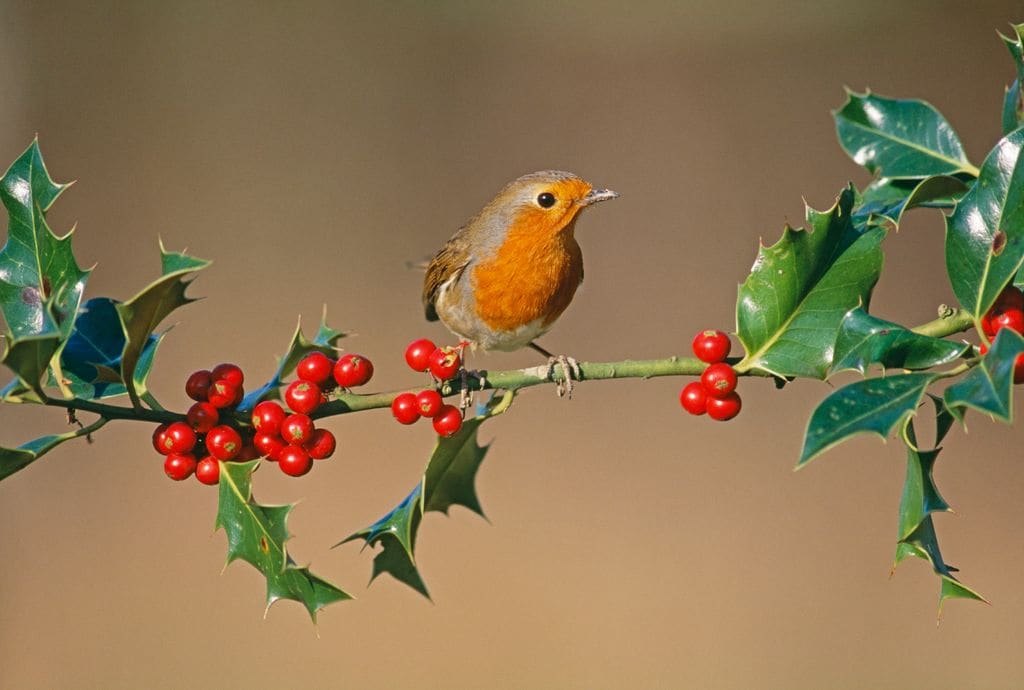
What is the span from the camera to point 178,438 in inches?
53.0

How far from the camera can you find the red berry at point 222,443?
138 centimetres

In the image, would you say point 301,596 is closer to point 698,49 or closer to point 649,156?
point 649,156

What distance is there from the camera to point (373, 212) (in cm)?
677

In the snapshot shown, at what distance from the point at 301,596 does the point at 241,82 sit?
19.6 ft

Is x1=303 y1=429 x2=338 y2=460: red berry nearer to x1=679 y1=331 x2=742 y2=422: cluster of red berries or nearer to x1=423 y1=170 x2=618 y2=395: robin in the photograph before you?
x1=679 y1=331 x2=742 y2=422: cluster of red berries

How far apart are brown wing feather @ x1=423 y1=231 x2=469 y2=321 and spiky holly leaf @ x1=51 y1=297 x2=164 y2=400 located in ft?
4.25

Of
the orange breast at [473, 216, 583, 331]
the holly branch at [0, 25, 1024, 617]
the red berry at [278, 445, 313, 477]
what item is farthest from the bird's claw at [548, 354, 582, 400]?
the orange breast at [473, 216, 583, 331]

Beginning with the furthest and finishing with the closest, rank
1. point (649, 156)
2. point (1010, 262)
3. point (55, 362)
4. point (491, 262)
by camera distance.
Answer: point (649, 156) < point (491, 262) < point (55, 362) < point (1010, 262)

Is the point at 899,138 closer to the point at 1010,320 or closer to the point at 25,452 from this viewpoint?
the point at 1010,320

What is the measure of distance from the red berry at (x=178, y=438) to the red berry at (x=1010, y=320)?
1032mm

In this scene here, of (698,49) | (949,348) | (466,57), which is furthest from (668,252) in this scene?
(949,348)

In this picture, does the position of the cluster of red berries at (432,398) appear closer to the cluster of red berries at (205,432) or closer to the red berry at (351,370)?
the red berry at (351,370)

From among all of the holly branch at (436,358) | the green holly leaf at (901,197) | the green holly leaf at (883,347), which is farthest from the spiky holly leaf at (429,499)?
the green holly leaf at (901,197)

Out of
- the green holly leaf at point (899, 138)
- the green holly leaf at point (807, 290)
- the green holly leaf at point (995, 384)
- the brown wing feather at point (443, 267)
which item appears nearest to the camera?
the green holly leaf at point (995, 384)
